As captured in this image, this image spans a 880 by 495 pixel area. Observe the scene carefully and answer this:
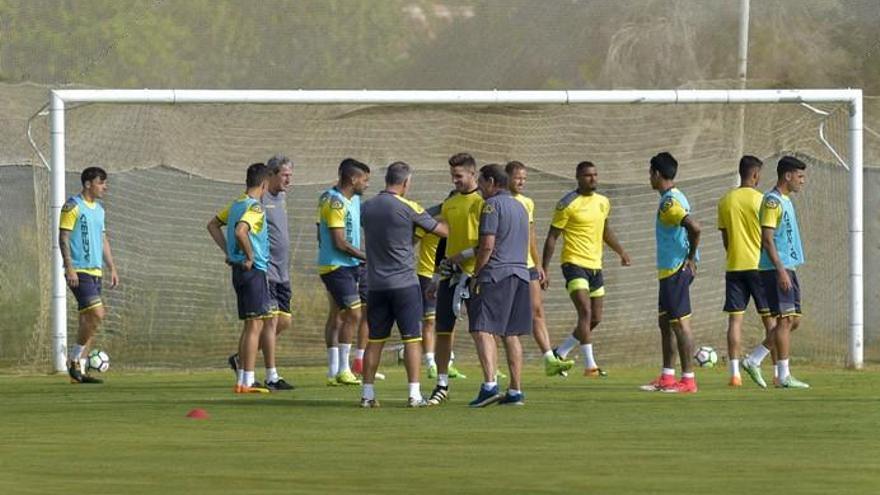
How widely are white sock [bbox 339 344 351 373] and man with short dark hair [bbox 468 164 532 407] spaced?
3.88 m

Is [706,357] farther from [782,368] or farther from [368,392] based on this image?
[368,392]

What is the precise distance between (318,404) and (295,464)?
5613 mm

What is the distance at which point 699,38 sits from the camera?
33375 mm

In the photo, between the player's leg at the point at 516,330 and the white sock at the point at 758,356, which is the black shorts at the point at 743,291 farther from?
the player's leg at the point at 516,330

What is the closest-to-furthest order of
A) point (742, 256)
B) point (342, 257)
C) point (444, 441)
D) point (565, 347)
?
1. point (444, 441)
2. point (742, 256)
3. point (342, 257)
4. point (565, 347)

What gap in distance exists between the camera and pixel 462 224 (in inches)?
730

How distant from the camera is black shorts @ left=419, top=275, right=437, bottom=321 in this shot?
21.2 m

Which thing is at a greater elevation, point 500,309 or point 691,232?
point 691,232

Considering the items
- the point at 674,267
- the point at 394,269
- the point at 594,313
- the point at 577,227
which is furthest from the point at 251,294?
the point at 594,313

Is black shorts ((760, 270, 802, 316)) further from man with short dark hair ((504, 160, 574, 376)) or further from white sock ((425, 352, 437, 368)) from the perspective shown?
white sock ((425, 352, 437, 368))

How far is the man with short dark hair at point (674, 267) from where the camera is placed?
19641mm

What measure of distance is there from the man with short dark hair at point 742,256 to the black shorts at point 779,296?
80 mm

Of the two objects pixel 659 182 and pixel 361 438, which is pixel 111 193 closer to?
pixel 659 182

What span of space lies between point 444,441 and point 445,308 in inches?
157
